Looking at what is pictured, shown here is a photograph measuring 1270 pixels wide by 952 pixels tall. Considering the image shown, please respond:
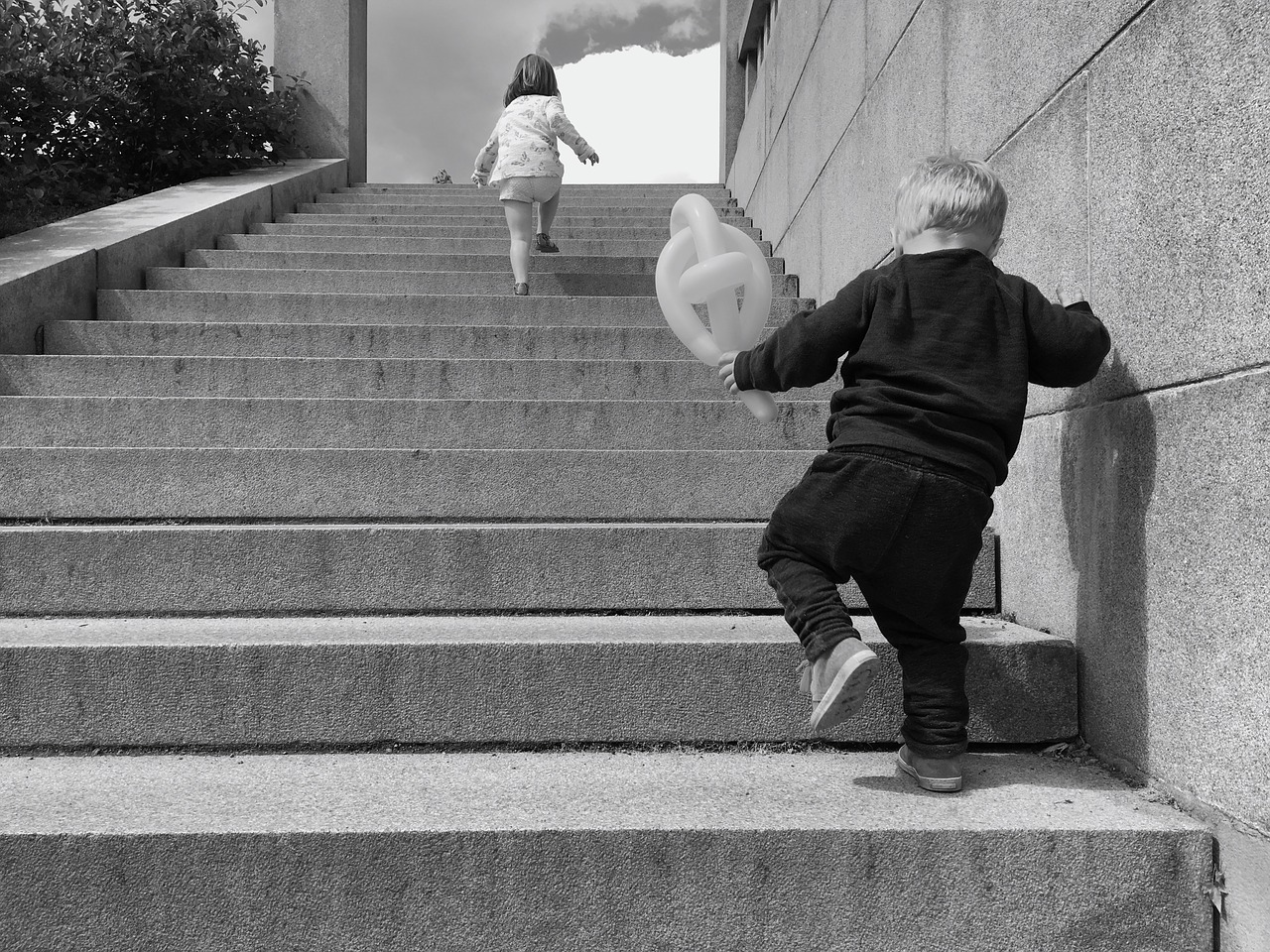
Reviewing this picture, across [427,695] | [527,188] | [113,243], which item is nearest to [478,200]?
[527,188]

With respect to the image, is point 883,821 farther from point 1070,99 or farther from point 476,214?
point 476,214

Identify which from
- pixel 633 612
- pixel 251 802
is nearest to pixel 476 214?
pixel 633 612

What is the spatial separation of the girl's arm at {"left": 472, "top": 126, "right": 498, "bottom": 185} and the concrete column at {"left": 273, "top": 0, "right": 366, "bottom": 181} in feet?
14.7

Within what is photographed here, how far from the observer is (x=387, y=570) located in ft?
10.0

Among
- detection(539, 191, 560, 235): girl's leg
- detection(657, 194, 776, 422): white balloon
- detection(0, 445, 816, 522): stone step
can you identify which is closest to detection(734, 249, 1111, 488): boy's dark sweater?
detection(657, 194, 776, 422): white balloon

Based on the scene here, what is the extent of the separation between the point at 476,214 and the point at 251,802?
279 inches

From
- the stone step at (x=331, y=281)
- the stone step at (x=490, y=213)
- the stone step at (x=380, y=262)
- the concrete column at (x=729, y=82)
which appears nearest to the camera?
the stone step at (x=331, y=281)

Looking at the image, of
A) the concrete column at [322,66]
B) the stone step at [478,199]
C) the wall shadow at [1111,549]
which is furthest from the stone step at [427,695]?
the concrete column at [322,66]

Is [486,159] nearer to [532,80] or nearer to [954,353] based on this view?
[532,80]

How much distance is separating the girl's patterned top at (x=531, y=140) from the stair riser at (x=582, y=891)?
500 centimetres

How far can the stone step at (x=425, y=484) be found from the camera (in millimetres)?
3492

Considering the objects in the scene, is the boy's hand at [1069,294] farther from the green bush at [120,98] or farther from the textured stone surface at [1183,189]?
the green bush at [120,98]

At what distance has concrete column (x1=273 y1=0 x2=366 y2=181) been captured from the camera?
1054 cm

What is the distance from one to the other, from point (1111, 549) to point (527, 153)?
489 centimetres
